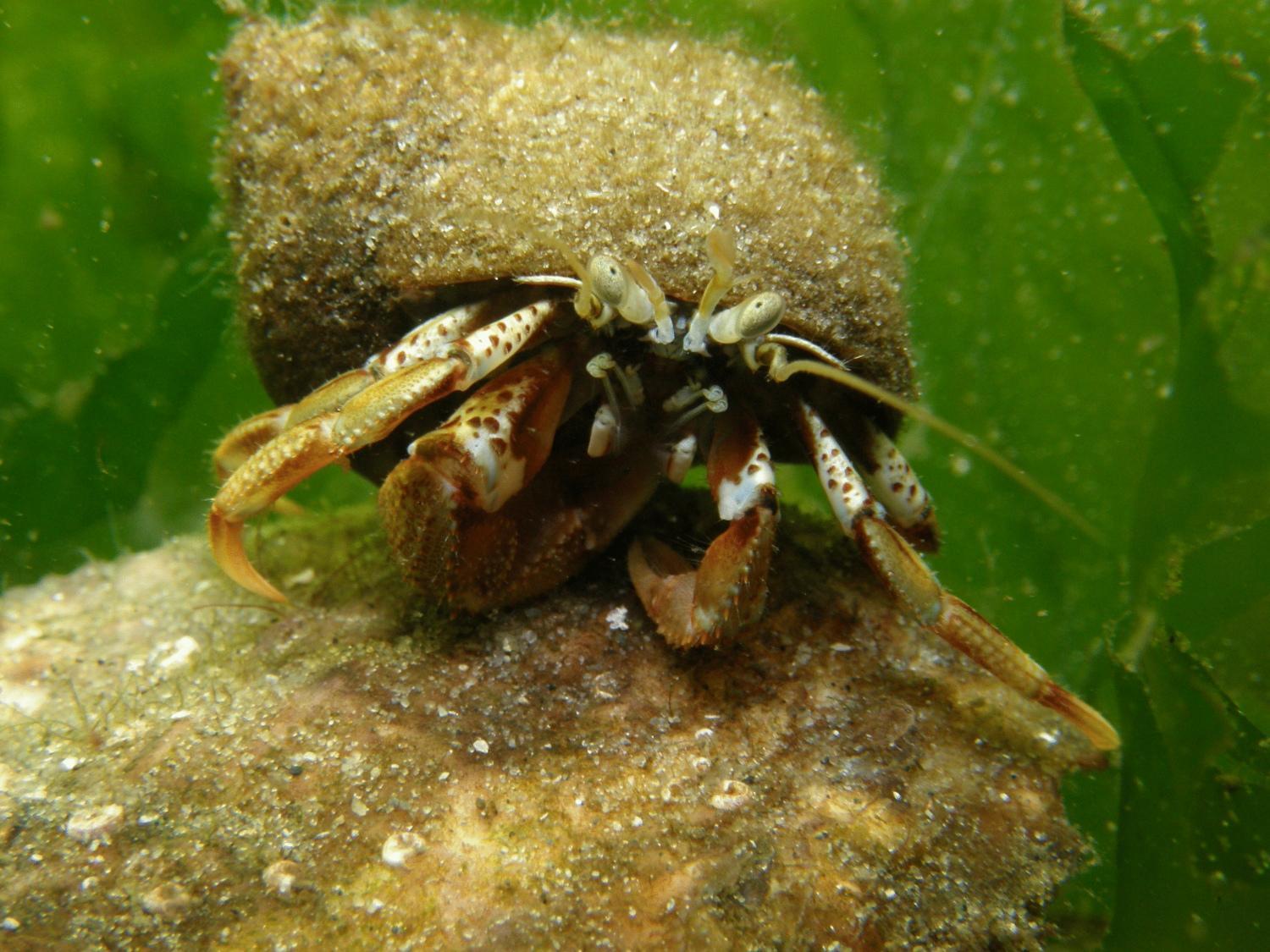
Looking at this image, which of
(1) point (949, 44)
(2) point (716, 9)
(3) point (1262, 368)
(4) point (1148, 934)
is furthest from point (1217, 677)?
(1) point (949, 44)

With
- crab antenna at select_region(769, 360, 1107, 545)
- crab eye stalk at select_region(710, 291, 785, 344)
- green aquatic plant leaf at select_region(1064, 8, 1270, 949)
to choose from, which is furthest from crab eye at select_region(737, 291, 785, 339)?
green aquatic plant leaf at select_region(1064, 8, 1270, 949)

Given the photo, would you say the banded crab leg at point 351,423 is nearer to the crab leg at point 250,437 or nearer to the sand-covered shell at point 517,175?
the sand-covered shell at point 517,175

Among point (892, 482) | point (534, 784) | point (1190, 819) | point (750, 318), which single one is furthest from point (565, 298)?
point (1190, 819)

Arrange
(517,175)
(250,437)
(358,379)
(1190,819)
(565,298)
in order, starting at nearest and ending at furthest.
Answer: (1190,819)
(517,175)
(358,379)
(565,298)
(250,437)

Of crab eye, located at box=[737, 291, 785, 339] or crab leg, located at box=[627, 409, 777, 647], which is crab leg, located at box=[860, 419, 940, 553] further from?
crab eye, located at box=[737, 291, 785, 339]

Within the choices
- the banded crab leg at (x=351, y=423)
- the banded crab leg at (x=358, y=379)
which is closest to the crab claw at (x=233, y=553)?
the banded crab leg at (x=351, y=423)

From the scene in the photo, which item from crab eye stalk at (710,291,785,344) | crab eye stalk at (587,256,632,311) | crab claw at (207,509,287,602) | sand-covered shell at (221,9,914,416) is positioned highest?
sand-covered shell at (221,9,914,416)

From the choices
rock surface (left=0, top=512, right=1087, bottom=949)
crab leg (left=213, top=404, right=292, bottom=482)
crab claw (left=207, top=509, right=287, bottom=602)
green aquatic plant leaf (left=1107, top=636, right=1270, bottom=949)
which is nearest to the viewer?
rock surface (left=0, top=512, right=1087, bottom=949)

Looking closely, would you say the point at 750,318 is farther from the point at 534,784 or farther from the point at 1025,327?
the point at 1025,327
